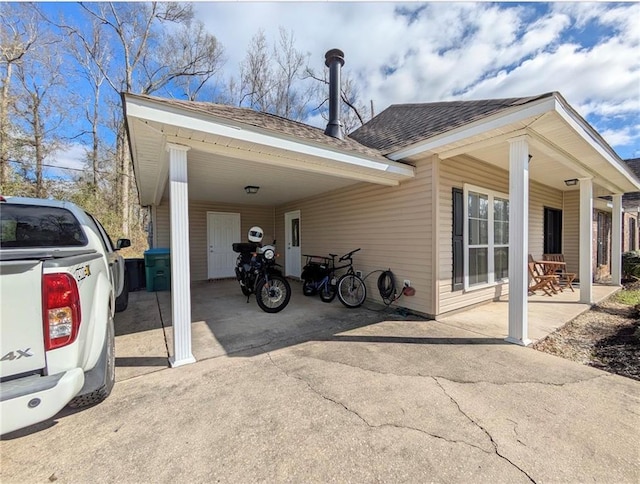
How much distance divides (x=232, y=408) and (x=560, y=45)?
21.3ft

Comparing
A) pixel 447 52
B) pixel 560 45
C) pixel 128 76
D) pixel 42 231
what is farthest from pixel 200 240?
pixel 128 76

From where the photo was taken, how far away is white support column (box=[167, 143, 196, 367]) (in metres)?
2.89

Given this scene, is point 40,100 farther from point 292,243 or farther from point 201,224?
point 292,243

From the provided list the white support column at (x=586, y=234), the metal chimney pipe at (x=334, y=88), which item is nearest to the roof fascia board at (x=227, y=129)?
the metal chimney pipe at (x=334, y=88)

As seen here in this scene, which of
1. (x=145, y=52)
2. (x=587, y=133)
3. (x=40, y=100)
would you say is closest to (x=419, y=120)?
(x=587, y=133)

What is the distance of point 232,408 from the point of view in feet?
7.04

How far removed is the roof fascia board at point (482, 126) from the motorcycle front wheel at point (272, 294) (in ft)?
9.65

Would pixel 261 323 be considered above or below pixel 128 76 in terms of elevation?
below

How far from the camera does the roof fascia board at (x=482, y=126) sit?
2995 mm

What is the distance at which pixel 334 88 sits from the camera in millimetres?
5977

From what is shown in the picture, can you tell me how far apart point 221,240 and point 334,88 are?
5.35 m

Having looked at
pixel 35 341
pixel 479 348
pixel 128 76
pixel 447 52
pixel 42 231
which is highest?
pixel 128 76

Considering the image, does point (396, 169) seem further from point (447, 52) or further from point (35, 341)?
point (35, 341)

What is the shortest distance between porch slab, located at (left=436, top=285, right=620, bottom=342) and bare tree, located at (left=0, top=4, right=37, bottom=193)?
13849mm
